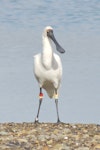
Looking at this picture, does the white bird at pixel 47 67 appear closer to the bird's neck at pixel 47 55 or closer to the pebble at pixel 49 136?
the bird's neck at pixel 47 55

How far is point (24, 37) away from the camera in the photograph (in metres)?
25.7

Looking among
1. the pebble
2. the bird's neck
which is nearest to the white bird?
the bird's neck

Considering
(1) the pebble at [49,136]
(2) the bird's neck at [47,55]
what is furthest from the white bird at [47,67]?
A: (1) the pebble at [49,136]

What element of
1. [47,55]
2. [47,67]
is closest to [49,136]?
[47,67]

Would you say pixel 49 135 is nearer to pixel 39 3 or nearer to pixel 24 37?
pixel 24 37

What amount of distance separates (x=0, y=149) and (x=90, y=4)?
22474mm

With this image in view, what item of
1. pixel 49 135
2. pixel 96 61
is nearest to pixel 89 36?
pixel 96 61

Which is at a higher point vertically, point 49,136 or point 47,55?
point 47,55

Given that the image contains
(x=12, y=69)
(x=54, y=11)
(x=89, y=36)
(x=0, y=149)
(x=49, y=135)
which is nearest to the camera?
(x=0, y=149)

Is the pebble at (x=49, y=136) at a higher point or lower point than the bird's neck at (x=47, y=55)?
lower

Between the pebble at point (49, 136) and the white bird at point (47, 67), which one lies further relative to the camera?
the white bird at point (47, 67)

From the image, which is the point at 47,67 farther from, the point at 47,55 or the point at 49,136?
the point at 49,136

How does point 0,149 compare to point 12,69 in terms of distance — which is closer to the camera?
point 0,149

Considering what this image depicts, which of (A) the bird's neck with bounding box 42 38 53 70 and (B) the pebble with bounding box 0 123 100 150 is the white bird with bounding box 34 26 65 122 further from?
(B) the pebble with bounding box 0 123 100 150
